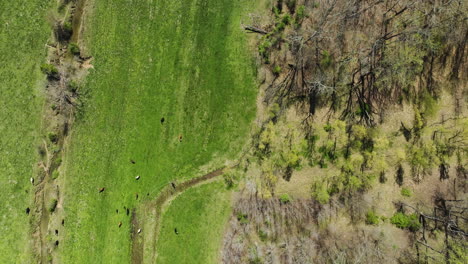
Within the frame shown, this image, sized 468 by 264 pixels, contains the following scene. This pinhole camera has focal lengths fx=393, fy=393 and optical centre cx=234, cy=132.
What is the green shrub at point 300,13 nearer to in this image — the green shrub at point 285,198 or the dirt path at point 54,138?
the green shrub at point 285,198

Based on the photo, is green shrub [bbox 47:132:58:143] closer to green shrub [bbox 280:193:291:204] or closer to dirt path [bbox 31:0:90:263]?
dirt path [bbox 31:0:90:263]

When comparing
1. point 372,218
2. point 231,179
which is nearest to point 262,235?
point 231,179

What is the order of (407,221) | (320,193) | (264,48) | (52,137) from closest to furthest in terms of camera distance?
(407,221) < (320,193) < (264,48) < (52,137)

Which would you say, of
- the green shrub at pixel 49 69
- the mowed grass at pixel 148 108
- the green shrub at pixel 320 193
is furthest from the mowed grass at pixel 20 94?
the green shrub at pixel 320 193

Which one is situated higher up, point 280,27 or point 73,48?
point 280,27

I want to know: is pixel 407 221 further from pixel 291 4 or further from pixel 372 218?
pixel 291 4

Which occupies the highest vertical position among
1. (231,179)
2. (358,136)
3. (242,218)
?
(358,136)

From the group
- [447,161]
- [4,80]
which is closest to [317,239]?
[447,161]
